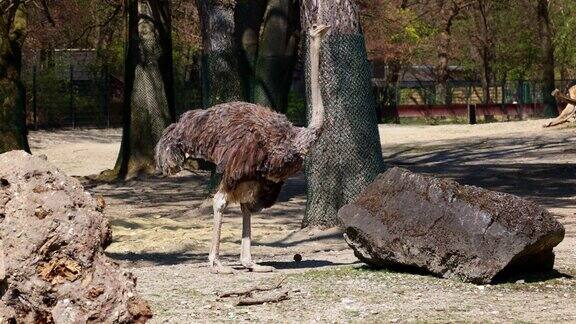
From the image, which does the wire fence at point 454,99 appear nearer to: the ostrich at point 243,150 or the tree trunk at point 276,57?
the tree trunk at point 276,57

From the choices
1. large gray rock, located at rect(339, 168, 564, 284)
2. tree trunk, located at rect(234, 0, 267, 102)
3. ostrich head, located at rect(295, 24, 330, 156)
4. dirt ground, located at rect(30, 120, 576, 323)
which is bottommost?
dirt ground, located at rect(30, 120, 576, 323)

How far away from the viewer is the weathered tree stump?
676 cm

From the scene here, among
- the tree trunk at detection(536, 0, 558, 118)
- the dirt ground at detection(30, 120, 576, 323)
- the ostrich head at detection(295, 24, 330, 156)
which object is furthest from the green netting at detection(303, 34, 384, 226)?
the tree trunk at detection(536, 0, 558, 118)

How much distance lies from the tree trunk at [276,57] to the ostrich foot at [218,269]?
8697mm

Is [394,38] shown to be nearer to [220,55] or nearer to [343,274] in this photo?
[220,55]

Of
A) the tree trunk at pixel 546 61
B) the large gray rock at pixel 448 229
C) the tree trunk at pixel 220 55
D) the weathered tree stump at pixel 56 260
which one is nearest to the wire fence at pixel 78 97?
the tree trunk at pixel 546 61

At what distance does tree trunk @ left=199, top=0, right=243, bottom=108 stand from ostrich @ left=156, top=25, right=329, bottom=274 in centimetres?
658

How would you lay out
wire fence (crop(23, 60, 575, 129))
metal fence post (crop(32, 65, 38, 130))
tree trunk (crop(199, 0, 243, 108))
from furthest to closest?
1. wire fence (crop(23, 60, 575, 129))
2. metal fence post (crop(32, 65, 38, 130))
3. tree trunk (crop(199, 0, 243, 108))

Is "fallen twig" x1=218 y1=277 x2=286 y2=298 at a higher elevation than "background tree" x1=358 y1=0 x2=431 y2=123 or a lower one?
lower

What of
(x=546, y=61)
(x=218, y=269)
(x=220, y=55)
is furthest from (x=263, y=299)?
(x=546, y=61)

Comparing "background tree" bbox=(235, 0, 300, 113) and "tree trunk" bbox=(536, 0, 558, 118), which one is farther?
"tree trunk" bbox=(536, 0, 558, 118)

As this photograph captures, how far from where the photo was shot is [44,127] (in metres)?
34.9

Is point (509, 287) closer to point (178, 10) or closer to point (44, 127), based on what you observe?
point (44, 127)

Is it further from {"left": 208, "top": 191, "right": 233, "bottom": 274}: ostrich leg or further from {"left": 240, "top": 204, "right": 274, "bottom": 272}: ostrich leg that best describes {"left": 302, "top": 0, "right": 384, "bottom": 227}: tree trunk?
{"left": 208, "top": 191, "right": 233, "bottom": 274}: ostrich leg
